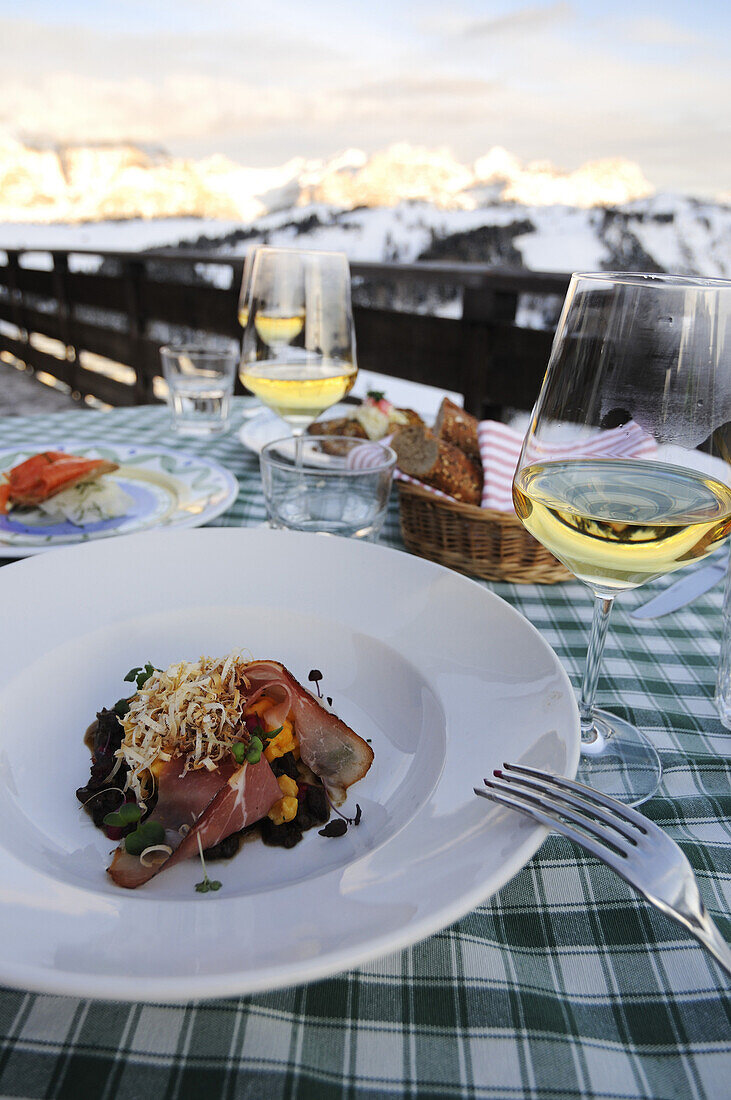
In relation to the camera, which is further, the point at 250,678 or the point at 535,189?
the point at 535,189

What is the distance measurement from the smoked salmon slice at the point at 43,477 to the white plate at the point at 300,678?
1.14ft

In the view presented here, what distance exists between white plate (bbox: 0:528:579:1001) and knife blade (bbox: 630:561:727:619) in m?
0.43

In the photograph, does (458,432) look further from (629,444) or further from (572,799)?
(572,799)

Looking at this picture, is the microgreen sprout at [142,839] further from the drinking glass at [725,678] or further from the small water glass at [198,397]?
the small water glass at [198,397]

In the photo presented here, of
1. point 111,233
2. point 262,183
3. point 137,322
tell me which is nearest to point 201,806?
point 137,322

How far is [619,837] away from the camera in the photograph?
0.48 meters

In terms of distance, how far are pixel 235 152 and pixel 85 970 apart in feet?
25.1

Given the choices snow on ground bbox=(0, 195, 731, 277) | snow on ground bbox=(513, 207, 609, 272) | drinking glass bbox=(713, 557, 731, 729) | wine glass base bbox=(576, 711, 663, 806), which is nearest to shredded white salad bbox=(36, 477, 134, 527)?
wine glass base bbox=(576, 711, 663, 806)

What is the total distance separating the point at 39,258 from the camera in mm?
7961

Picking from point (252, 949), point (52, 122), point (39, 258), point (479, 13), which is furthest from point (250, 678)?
point (52, 122)

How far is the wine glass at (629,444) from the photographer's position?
0.62m

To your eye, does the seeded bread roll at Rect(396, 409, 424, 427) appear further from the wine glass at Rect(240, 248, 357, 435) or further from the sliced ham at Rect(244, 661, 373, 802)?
the sliced ham at Rect(244, 661, 373, 802)

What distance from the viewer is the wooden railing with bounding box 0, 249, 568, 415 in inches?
138

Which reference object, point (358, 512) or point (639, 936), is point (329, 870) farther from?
point (358, 512)
